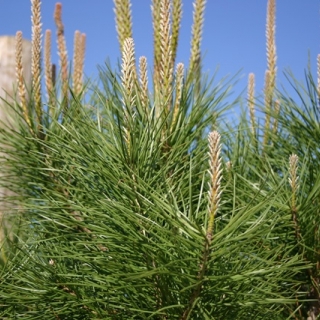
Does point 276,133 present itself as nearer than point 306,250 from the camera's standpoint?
No

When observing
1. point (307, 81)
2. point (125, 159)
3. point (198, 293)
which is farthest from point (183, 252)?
point (307, 81)

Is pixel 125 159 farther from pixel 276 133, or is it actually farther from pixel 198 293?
pixel 276 133

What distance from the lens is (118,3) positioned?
956 mm

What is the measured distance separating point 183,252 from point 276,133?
670 mm

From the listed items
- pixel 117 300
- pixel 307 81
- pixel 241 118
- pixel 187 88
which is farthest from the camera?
pixel 241 118

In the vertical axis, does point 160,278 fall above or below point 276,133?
below

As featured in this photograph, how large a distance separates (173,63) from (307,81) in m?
0.34

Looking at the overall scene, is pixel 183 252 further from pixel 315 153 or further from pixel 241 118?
pixel 241 118

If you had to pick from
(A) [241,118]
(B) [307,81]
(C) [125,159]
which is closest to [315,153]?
(B) [307,81]

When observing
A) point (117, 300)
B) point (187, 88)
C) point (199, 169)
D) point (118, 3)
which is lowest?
point (117, 300)

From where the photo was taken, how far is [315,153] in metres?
1.04

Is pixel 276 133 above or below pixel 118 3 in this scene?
below

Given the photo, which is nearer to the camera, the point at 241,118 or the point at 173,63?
the point at 173,63

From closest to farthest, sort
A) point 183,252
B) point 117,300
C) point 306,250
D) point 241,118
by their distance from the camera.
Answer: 1. point 183,252
2. point 117,300
3. point 306,250
4. point 241,118
